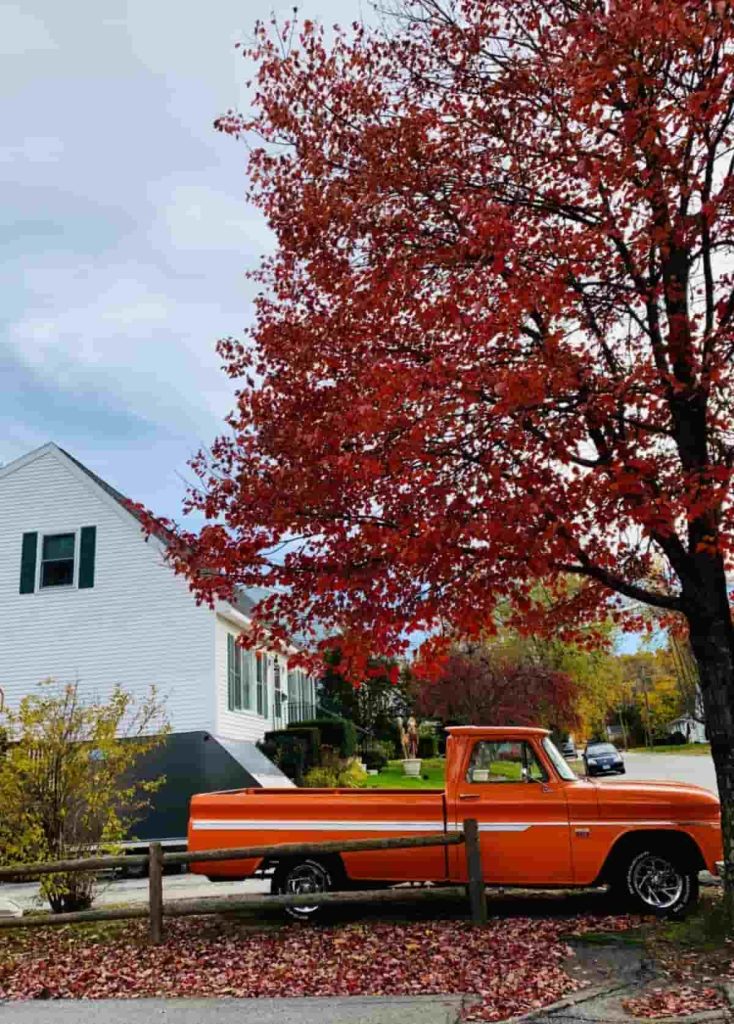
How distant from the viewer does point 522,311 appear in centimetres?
896

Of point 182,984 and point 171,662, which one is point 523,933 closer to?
point 182,984

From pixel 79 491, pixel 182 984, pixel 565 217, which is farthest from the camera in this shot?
pixel 79 491

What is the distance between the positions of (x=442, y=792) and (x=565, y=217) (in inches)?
252

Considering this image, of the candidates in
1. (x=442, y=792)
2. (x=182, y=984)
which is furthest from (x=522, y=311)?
(x=182, y=984)

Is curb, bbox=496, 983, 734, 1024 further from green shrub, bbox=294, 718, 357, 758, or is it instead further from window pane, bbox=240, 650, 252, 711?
green shrub, bbox=294, 718, 357, 758

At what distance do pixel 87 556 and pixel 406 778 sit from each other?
14.1 meters

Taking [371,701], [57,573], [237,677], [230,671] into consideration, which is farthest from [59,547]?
[371,701]

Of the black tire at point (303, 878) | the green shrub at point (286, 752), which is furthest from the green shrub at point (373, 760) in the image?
the black tire at point (303, 878)

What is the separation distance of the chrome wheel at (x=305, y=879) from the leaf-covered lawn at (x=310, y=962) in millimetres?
595

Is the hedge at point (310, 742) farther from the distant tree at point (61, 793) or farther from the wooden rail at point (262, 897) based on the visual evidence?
the wooden rail at point (262, 897)

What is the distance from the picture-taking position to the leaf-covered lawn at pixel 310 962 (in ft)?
25.7

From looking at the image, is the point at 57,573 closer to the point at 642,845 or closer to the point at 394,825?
the point at 394,825

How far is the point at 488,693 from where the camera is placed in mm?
31969

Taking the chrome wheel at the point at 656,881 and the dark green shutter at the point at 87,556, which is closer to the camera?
the chrome wheel at the point at 656,881
